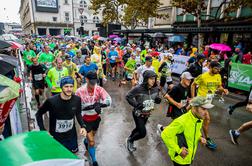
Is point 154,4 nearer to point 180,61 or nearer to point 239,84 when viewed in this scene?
point 180,61

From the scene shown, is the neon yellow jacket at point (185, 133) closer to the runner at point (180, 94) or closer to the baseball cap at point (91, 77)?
the runner at point (180, 94)

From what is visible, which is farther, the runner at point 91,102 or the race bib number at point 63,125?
the runner at point 91,102

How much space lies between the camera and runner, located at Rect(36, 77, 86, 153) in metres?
3.23

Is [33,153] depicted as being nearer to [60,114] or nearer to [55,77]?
[60,114]

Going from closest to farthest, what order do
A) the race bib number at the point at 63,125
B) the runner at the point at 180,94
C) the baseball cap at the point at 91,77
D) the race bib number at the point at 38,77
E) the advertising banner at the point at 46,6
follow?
the race bib number at the point at 63,125, the baseball cap at the point at 91,77, the runner at the point at 180,94, the race bib number at the point at 38,77, the advertising banner at the point at 46,6

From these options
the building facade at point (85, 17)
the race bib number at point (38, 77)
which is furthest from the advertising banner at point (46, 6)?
the race bib number at point (38, 77)

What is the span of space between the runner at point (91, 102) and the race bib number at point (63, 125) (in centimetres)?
Result: 57

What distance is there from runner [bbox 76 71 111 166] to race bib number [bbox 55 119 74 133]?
57 centimetres

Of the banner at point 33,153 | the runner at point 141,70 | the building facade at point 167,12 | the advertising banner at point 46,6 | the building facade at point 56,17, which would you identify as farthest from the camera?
the advertising banner at point 46,6

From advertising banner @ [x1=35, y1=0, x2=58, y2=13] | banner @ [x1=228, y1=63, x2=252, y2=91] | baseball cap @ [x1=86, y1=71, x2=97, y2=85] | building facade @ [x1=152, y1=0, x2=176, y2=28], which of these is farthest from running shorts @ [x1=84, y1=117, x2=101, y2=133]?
advertising banner @ [x1=35, y1=0, x2=58, y2=13]

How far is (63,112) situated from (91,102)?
2.52ft

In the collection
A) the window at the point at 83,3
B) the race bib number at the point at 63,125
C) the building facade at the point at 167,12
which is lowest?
the race bib number at the point at 63,125

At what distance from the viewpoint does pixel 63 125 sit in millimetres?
3375

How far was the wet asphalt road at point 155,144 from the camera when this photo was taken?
4.39 m
